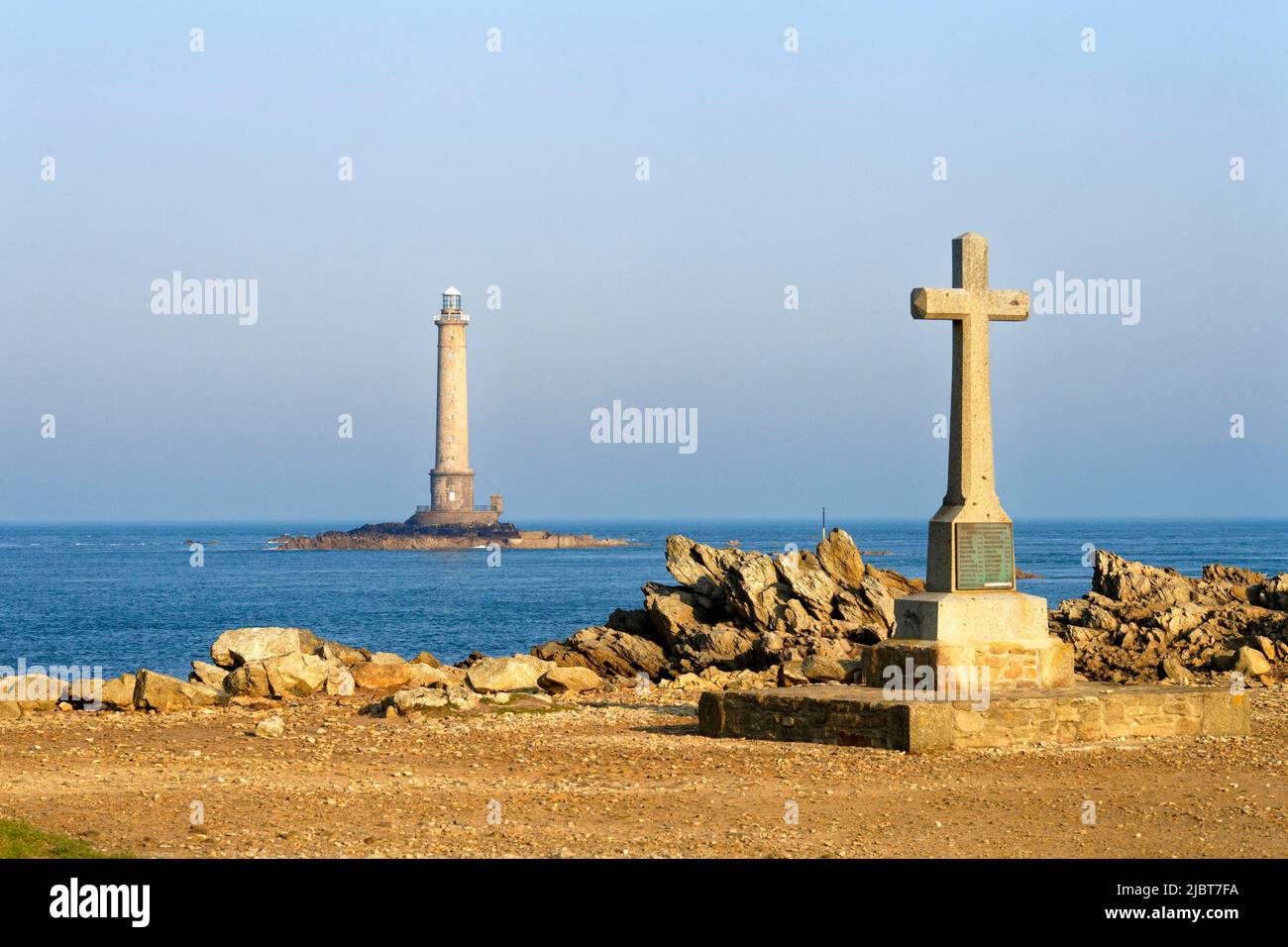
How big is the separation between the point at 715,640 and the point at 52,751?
1333 cm

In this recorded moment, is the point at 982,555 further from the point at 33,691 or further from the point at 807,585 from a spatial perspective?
the point at 807,585

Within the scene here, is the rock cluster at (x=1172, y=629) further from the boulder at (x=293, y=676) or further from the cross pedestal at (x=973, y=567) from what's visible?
the boulder at (x=293, y=676)

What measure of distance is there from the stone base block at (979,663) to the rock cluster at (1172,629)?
18.7 feet

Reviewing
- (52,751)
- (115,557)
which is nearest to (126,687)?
(52,751)

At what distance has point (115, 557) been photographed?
115 m

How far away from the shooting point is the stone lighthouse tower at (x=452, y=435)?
3720 inches

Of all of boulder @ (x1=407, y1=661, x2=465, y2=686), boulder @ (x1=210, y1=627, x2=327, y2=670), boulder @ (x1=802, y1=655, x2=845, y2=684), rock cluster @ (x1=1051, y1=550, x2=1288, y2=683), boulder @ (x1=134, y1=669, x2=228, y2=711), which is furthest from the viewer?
boulder @ (x1=210, y1=627, x2=327, y2=670)

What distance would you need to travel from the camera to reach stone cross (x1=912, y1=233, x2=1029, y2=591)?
48.6ft

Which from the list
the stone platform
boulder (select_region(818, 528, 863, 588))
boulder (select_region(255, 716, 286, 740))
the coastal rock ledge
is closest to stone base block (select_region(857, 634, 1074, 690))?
the stone platform

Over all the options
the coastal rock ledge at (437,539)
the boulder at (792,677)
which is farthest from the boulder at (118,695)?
the coastal rock ledge at (437,539)

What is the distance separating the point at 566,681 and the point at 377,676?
2.64 meters

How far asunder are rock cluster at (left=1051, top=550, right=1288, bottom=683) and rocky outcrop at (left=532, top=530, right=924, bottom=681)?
3.34 metres

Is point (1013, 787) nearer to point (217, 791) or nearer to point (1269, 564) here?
point (217, 791)

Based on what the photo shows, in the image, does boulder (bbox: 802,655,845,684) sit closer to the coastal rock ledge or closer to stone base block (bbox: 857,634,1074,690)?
stone base block (bbox: 857,634,1074,690)
